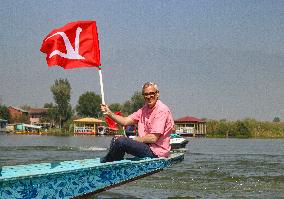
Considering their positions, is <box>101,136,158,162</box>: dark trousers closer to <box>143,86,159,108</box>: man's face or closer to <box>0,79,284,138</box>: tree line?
<box>143,86,159,108</box>: man's face

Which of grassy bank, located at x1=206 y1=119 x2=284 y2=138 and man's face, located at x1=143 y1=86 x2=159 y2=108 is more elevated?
grassy bank, located at x1=206 y1=119 x2=284 y2=138

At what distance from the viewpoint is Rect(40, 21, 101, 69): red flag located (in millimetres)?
9789

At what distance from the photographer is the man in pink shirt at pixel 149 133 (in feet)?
29.3

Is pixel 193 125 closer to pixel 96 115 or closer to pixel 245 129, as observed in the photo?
pixel 245 129

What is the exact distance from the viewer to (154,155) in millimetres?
9234

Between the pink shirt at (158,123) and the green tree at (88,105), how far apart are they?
120m

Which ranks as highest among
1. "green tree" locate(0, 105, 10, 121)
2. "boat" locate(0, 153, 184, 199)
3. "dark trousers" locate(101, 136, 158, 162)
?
"green tree" locate(0, 105, 10, 121)

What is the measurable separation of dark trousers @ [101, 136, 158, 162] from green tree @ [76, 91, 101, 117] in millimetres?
120284

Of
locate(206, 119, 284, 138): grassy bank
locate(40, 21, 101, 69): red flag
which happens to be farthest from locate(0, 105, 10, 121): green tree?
locate(40, 21, 101, 69): red flag

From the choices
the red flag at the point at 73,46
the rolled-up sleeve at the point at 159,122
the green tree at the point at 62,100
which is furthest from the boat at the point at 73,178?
the green tree at the point at 62,100

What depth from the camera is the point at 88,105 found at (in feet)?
425

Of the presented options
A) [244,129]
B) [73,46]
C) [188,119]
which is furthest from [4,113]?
[73,46]

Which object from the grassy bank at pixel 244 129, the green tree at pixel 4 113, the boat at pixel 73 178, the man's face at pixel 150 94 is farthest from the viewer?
the green tree at pixel 4 113

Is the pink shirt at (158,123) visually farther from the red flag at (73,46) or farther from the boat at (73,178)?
the red flag at (73,46)
